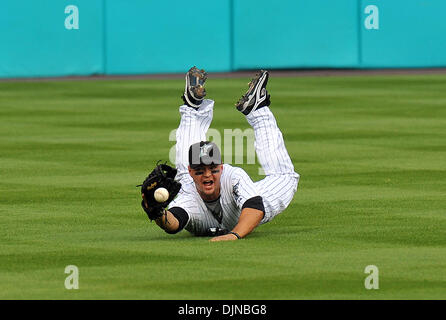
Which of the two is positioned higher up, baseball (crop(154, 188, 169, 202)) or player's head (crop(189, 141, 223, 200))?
player's head (crop(189, 141, 223, 200))

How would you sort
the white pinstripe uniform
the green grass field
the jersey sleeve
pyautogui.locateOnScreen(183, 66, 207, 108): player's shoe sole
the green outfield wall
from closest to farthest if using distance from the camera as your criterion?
the green grass field < the jersey sleeve < the white pinstripe uniform < pyautogui.locateOnScreen(183, 66, 207, 108): player's shoe sole < the green outfield wall

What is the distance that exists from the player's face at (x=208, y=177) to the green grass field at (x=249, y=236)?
1.34ft

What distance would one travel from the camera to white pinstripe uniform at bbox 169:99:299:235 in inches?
392

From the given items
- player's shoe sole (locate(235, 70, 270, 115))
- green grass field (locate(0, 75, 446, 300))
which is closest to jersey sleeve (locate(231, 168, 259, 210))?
green grass field (locate(0, 75, 446, 300))

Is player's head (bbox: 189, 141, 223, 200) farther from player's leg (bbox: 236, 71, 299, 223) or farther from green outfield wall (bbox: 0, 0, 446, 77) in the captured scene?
green outfield wall (bbox: 0, 0, 446, 77)

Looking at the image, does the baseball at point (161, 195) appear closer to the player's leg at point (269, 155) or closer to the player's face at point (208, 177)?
the player's face at point (208, 177)

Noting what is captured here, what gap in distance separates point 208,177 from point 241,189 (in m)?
0.28

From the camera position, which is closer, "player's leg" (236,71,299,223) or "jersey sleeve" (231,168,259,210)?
→ "jersey sleeve" (231,168,259,210)

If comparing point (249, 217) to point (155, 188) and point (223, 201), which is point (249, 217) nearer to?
point (223, 201)

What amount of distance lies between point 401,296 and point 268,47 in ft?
Result: 79.0

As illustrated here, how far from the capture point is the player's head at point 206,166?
9719 mm

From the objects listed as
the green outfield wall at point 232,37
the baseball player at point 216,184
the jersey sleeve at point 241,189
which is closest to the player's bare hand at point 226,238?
the baseball player at point 216,184

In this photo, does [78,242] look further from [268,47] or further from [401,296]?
[268,47]

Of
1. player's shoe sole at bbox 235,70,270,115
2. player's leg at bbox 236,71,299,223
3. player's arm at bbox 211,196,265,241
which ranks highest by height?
player's shoe sole at bbox 235,70,270,115
